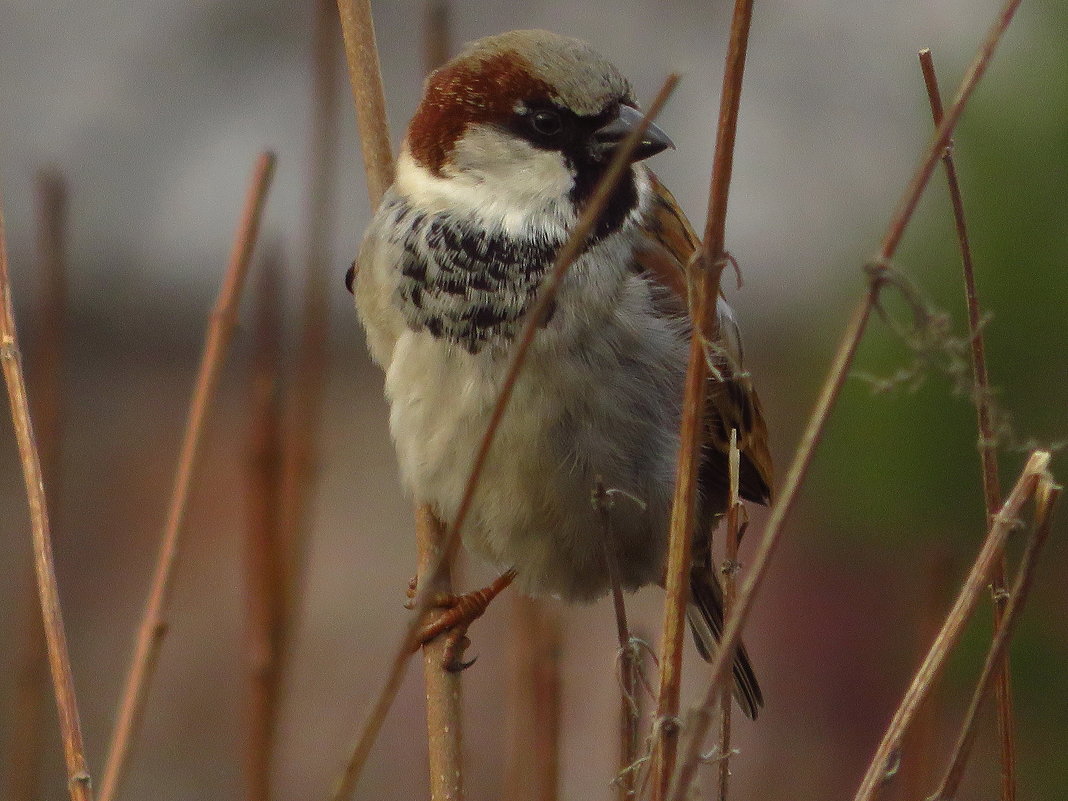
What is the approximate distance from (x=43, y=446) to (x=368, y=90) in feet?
1.68

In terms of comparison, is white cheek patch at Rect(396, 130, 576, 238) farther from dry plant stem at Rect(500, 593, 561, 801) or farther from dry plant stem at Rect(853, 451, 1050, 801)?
dry plant stem at Rect(853, 451, 1050, 801)

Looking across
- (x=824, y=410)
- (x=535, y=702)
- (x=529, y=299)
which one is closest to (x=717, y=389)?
(x=529, y=299)

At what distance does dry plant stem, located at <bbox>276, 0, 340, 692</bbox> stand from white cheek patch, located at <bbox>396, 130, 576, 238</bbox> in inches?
9.9

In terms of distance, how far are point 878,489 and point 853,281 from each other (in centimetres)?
54

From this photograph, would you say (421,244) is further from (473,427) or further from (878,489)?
(878,489)

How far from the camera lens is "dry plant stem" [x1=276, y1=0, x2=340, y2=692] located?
4.19 ft

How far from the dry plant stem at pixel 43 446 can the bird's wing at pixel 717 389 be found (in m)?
0.68

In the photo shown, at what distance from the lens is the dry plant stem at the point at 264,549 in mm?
1146

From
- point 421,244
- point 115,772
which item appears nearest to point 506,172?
point 421,244

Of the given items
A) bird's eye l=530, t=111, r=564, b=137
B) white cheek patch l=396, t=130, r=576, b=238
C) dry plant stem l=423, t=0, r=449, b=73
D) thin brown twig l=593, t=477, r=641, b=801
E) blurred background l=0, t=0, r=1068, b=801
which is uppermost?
dry plant stem l=423, t=0, r=449, b=73

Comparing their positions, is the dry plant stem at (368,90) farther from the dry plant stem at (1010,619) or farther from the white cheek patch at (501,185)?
the dry plant stem at (1010,619)

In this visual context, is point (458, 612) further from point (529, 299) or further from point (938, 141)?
point (938, 141)

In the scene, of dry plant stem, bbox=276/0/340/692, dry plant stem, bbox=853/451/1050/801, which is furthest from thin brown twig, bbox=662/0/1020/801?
dry plant stem, bbox=276/0/340/692

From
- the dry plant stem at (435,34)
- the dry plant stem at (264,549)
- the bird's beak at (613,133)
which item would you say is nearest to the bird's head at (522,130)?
the bird's beak at (613,133)
